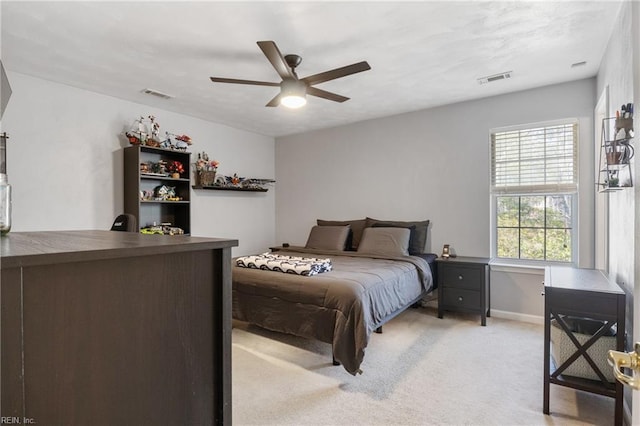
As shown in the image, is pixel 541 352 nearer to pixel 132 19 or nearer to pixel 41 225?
pixel 132 19

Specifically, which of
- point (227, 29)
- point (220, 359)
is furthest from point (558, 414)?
point (227, 29)

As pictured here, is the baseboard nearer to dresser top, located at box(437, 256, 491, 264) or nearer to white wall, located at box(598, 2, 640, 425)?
dresser top, located at box(437, 256, 491, 264)

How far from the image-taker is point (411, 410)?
2.07 meters

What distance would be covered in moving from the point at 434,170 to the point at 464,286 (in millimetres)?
1508

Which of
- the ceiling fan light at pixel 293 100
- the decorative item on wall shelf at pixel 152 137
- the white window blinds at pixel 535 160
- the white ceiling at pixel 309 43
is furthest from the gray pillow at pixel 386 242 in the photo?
the decorative item on wall shelf at pixel 152 137

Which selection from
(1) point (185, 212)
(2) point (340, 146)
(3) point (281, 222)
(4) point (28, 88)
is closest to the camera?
Answer: (4) point (28, 88)

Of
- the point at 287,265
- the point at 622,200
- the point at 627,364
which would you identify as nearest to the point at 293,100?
the point at 287,265

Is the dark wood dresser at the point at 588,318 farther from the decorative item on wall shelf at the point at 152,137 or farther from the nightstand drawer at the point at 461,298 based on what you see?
the decorative item on wall shelf at the point at 152,137

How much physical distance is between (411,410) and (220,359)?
167 centimetres

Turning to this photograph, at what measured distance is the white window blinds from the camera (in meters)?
3.53

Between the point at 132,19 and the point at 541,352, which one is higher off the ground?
the point at 132,19

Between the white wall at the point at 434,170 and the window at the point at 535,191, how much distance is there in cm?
12

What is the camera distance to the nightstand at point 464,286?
361 centimetres

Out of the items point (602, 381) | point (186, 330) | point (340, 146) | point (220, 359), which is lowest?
point (602, 381)
